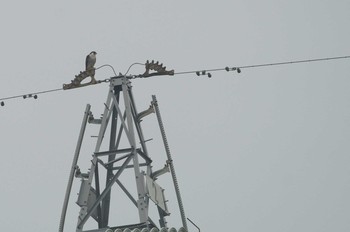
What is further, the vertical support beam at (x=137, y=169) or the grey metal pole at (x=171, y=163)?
the grey metal pole at (x=171, y=163)

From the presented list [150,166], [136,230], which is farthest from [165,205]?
[136,230]

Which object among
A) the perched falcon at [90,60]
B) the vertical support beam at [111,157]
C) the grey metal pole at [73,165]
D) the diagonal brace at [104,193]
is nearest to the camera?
the diagonal brace at [104,193]

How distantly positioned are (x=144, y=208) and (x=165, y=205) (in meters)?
3.20

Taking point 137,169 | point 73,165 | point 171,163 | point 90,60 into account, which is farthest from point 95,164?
point 90,60

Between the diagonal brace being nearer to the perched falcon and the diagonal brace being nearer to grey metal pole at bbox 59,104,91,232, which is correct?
grey metal pole at bbox 59,104,91,232

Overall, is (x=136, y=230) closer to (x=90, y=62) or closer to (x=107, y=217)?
(x=107, y=217)

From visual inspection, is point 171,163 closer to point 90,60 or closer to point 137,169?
point 137,169

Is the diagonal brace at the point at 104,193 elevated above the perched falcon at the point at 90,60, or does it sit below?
below

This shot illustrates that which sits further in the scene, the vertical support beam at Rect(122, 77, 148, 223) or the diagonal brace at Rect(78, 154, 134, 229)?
the diagonal brace at Rect(78, 154, 134, 229)

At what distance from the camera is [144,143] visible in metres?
59.0

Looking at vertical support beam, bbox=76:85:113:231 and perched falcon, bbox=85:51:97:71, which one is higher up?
perched falcon, bbox=85:51:97:71

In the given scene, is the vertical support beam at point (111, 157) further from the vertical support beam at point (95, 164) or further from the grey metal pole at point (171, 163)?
the grey metal pole at point (171, 163)

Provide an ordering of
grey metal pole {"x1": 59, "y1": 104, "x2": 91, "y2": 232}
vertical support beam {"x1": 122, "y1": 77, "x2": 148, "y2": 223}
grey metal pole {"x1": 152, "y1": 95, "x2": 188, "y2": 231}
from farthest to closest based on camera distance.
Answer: grey metal pole {"x1": 152, "y1": 95, "x2": 188, "y2": 231}
grey metal pole {"x1": 59, "y1": 104, "x2": 91, "y2": 232}
vertical support beam {"x1": 122, "y1": 77, "x2": 148, "y2": 223}

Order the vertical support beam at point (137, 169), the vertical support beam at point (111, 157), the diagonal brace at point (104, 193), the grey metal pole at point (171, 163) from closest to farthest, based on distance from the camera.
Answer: the vertical support beam at point (137, 169) → the diagonal brace at point (104, 193) → the grey metal pole at point (171, 163) → the vertical support beam at point (111, 157)
